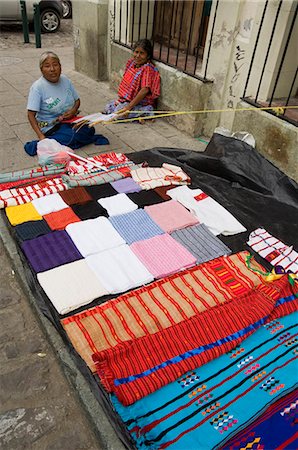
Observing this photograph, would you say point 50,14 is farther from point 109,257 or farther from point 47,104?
point 109,257

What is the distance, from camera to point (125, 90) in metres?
5.39

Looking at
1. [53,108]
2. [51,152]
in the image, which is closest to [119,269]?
[51,152]

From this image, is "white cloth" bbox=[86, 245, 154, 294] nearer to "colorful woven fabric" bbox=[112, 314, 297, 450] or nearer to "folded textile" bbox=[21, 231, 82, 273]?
"folded textile" bbox=[21, 231, 82, 273]

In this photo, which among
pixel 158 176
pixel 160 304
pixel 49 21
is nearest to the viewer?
pixel 160 304

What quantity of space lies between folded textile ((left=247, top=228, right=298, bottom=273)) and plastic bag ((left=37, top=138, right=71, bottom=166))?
2.01 meters

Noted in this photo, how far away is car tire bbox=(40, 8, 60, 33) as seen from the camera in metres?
10.5

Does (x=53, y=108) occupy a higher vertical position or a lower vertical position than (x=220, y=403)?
higher

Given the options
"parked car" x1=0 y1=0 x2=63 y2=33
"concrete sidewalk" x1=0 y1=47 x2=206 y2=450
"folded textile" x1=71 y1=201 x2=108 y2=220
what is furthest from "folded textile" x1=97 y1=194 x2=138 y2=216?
"parked car" x1=0 y1=0 x2=63 y2=33

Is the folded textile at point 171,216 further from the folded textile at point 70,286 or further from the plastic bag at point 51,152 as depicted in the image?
the plastic bag at point 51,152

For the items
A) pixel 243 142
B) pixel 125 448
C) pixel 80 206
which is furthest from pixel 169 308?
pixel 243 142

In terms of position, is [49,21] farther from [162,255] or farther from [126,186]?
[162,255]

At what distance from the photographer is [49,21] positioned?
1059 centimetres

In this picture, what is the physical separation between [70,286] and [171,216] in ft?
3.66

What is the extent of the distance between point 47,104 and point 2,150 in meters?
0.70
